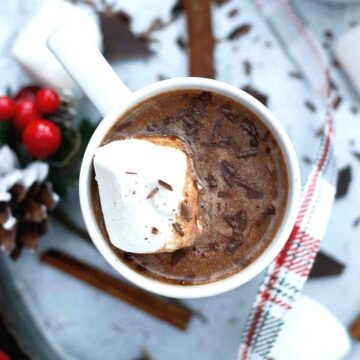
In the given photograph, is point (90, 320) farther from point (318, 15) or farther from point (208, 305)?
point (318, 15)

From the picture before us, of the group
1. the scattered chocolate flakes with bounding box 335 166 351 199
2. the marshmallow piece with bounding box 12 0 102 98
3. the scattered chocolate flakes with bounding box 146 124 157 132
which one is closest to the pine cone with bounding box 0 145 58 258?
the marshmallow piece with bounding box 12 0 102 98

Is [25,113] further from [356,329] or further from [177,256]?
[356,329]

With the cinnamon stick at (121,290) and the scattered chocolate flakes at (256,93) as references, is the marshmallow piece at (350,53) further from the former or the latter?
the cinnamon stick at (121,290)

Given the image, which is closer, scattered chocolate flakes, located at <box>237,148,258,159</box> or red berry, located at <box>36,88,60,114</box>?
scattered chocolate flakes, located at <box>237,148,258,159</box>

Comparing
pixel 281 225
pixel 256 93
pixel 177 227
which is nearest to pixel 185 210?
pixel 177 227

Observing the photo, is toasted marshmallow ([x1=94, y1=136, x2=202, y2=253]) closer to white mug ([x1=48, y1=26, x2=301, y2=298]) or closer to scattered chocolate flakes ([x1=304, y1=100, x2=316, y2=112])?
white mug ([x1=48, y1=26, x2=301, y2=298])

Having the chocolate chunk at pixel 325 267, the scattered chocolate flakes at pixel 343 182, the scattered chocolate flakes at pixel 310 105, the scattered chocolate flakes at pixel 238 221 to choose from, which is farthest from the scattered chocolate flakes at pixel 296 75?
the scattered chocolate flakes at pixel 238 221

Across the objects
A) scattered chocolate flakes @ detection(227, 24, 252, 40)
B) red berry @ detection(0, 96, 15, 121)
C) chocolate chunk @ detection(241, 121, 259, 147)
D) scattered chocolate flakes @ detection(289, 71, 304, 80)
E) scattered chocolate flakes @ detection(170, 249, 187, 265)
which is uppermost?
red berry @ detection(0, 96, 15, 121)
